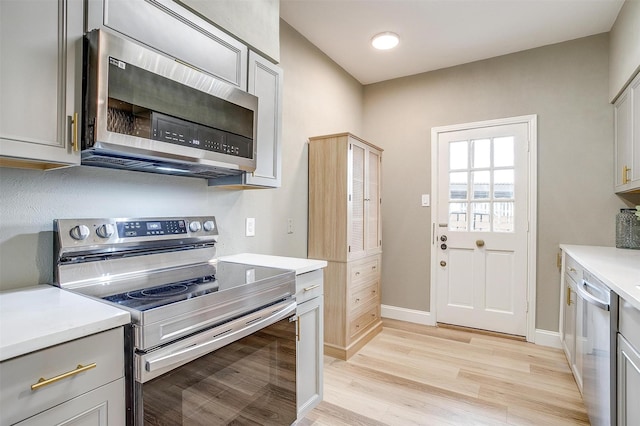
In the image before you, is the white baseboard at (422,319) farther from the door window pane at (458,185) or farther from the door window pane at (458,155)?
the door window pane at (458,155)

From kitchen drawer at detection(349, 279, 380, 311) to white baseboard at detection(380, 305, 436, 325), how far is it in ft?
1.63

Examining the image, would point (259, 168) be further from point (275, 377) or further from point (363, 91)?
point (363, 91)

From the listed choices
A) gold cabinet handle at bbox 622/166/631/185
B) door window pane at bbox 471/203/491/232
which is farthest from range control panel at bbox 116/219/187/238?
gold cabinet handle at bbox 622/166/631/185

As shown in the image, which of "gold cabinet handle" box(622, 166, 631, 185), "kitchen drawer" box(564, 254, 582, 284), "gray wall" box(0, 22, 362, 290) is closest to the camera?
"gray wall" box(0, 22, 362, 290)

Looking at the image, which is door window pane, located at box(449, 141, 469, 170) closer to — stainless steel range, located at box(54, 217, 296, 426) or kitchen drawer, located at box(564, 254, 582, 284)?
kitchen drawer, located at box(564, 254, 582, 284)

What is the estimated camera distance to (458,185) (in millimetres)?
3373

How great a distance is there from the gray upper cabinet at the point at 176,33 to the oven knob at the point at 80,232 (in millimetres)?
736

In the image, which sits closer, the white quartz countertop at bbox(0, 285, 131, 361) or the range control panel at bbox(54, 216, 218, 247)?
the white quartz countertop at bbox(0, 285, 131, 361)

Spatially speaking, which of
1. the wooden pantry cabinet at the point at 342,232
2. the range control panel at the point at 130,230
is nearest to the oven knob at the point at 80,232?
the range control panel at the point at 130,230

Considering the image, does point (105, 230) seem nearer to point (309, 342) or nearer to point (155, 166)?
point (155, 166)

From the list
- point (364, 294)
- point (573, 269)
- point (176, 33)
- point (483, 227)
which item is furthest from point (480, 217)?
point (176, 33)

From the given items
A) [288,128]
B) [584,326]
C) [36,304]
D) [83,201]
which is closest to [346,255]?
[288,128]

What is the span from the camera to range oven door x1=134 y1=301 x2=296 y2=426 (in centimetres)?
100

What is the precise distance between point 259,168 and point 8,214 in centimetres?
108
